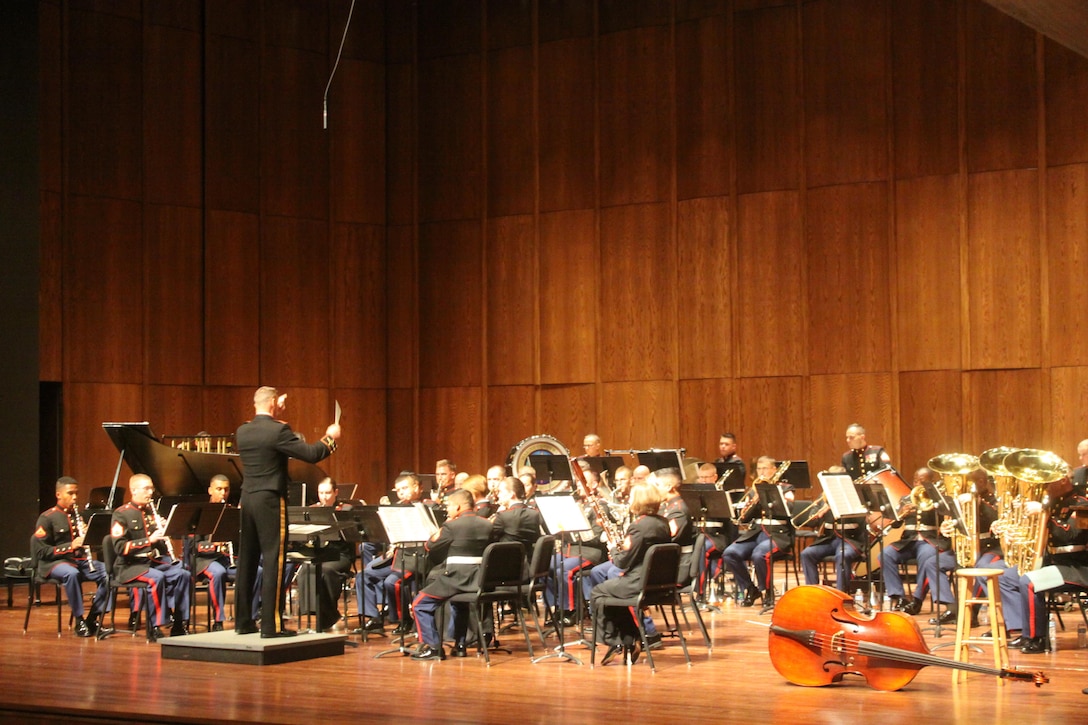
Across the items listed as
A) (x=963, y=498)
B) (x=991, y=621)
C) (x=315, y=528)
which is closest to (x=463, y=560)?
(x=315, y=528)

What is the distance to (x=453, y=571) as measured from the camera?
8242 millimetres

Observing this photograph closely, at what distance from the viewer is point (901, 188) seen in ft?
45.1

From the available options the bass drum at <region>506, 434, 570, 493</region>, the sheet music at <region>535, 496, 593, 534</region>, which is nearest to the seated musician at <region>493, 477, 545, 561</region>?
the sheet music at <region>535, 496, 593, 534</region>

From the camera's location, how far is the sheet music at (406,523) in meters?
8.36

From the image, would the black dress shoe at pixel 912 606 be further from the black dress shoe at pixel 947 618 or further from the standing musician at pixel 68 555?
the standing musician at pixel 68 555

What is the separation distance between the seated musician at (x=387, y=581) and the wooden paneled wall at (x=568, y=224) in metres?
5.74

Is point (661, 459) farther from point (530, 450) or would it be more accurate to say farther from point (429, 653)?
point (429, 653)

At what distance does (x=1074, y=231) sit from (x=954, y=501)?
6.58m

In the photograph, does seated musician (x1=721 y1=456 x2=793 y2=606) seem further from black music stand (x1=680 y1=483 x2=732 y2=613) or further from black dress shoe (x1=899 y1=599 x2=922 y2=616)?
black dress shoe (x1=899 y1=599 x2=922 y2=616)

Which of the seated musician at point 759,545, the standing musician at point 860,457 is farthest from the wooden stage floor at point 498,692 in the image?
the standing musician at point 860,457

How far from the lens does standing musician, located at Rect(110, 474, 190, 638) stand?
9305 millimetres

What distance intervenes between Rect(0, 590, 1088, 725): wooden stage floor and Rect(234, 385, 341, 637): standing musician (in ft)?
1.78

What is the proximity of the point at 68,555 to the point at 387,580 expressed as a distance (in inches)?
106

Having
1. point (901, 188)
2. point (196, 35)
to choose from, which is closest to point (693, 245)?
point (901, 188)
